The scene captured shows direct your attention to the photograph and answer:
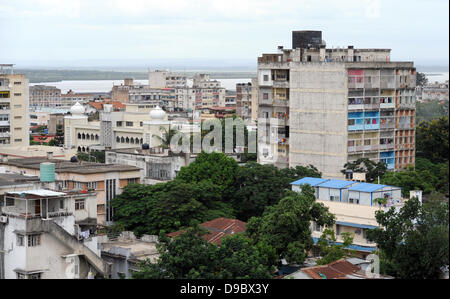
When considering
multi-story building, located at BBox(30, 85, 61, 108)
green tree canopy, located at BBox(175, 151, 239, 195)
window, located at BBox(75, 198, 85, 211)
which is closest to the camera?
window, located at BBox(75, 198, 85, 211)

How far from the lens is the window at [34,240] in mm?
19219

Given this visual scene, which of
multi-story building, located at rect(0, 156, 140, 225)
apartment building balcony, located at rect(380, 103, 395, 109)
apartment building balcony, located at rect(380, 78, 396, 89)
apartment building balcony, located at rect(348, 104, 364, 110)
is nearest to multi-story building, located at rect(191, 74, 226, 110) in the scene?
apartment building balcony, located at rect(380, 103, 395, 109)

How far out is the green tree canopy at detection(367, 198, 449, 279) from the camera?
1630 centimetres

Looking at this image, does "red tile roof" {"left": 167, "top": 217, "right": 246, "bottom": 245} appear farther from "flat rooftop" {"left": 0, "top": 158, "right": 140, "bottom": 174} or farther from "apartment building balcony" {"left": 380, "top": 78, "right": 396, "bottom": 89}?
"apartment building balcony" {"left": 380, "top": 78, "right": 396, "bottom": 89}

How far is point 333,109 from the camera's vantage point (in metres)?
36.5

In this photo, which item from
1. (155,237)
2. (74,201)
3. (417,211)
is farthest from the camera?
(155,237)

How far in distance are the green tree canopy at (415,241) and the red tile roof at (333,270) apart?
74 centimetres

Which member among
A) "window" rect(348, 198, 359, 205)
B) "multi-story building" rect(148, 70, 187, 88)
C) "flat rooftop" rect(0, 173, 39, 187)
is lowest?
"window" rect(348, 198, 359, 205)

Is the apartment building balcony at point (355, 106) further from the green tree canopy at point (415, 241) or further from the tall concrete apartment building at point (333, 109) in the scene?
the green tree canopy at point (415, 241)

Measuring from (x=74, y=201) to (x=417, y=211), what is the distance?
29.3ft

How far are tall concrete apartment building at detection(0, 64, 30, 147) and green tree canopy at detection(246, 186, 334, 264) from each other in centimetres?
3116

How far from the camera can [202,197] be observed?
28969 mm
